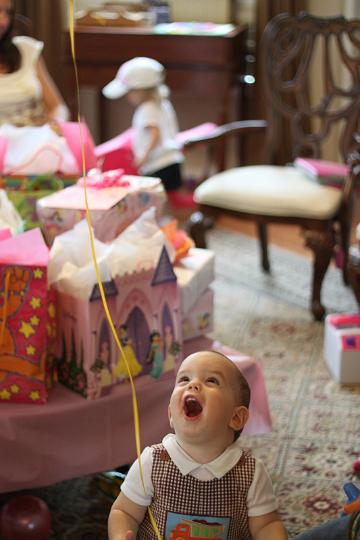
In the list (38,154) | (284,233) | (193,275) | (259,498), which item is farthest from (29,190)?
(284,233)

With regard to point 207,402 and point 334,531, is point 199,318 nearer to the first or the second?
point 207,402

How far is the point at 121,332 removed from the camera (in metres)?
2.03

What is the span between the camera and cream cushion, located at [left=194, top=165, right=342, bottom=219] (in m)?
3.45

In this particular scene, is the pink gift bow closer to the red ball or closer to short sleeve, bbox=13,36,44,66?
the red ball

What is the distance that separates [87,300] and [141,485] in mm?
412

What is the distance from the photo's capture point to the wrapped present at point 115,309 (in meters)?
1.99

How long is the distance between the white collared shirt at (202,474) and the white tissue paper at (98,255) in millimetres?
398

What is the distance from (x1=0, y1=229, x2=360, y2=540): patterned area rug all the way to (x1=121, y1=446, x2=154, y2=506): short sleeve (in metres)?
0.50

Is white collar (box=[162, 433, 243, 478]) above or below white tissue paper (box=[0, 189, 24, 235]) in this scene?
below

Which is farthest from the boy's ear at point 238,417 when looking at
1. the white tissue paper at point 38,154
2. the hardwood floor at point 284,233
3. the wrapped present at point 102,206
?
the hardwood floor at point 284,233

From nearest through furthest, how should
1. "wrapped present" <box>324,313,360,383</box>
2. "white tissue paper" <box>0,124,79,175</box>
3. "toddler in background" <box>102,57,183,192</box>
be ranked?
1. "white tissue paper" <box>0,124,79,175</box>
2. "wrapped present" <box>324,313,360,383</box>
3. "toddler in background" <box>102,57,183,192</box>

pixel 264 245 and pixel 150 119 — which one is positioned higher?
pixel 150 119

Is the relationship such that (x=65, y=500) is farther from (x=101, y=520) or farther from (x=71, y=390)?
(x=71, y=390)

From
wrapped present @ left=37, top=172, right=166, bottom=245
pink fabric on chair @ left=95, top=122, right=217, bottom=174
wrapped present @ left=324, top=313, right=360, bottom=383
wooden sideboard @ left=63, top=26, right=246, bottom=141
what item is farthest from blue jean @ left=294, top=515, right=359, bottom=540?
wooden sideboard @ left=63, top=26, right=246, bottom=141
